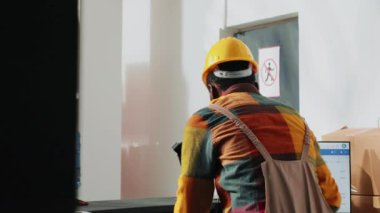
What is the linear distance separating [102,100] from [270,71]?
4.03 feet

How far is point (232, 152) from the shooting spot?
4.64 feet

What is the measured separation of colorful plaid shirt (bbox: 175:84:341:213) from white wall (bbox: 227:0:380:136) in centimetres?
136

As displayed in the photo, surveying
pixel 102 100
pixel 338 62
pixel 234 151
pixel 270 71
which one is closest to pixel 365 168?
pixel 338 62

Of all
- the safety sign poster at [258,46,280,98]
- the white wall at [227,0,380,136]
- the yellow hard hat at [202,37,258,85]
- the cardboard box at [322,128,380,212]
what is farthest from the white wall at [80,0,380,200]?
the yellow hard hat at [202,37,258,85]

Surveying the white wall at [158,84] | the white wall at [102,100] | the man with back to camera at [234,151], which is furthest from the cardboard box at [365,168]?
the white wall at [102,100]

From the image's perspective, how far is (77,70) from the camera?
424 mm

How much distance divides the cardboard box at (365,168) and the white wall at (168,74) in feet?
1.19

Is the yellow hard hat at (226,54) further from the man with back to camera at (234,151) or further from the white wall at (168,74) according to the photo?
the white wall at (168,74)

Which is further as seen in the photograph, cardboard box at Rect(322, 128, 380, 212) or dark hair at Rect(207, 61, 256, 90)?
cardboard box at Rect(322, 128, 380, 212)

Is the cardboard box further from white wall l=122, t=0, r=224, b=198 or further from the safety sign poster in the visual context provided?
white wall l=122, t=0, r=224, b=198

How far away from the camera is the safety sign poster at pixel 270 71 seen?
3385 millimetres

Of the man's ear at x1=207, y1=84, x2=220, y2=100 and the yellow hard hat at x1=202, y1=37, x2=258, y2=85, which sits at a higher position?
the yellow hard hat at x1=202, y1=37, x2=258, y2=85

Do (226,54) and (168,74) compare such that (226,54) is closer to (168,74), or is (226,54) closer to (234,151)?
(234,151)

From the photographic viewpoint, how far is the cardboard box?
2.26 meters
